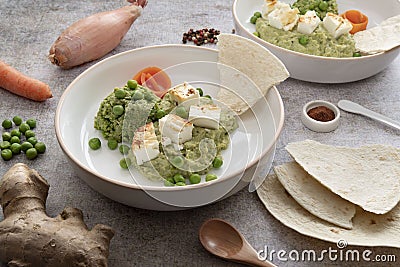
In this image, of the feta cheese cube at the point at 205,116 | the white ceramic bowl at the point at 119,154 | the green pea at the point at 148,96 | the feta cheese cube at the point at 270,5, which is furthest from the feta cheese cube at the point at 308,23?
the green pea at the point at 148,96

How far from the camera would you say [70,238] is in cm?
237

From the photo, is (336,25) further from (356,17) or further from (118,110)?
(118,110)

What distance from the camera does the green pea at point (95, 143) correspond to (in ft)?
9.66

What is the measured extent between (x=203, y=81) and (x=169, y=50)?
279 millimetres

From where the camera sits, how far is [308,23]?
11.6 feet

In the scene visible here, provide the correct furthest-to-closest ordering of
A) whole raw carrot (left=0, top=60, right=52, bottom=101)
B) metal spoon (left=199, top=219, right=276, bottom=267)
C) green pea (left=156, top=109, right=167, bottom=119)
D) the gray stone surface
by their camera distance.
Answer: whole raw carrot (left=0, top=60, right=52, bottom=101), green pea (left=156, top=109, right=167, bottom=119), the gray stone surface, metal spoon (left=199, top=219, right=276, bottom=267)

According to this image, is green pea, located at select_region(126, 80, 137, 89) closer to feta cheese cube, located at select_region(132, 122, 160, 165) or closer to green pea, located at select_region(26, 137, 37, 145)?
feta cheese cube, located at select_region(132, 122, 160, 165)

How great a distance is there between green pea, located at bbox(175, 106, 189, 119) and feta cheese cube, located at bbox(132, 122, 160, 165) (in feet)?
0.75

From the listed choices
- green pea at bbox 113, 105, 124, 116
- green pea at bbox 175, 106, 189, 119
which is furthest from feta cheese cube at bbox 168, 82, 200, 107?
green pea at bbox 113, 105, 124, 116

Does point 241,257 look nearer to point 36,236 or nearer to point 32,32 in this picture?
point 36,236

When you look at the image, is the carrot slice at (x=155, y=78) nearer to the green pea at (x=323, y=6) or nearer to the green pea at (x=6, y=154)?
the green pea at (x=6, y=154)

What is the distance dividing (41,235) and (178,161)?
2.38ft

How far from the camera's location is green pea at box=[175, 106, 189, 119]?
2.93 metres

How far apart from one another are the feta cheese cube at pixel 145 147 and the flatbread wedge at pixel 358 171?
66 cm
